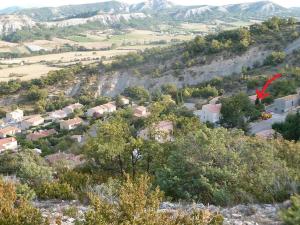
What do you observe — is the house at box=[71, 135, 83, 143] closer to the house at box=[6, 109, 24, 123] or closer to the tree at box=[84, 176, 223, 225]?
the house at box=[6, 109, 24, 123]

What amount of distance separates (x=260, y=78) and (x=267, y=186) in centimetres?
4032

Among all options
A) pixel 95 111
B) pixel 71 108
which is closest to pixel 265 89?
pixel 95 111

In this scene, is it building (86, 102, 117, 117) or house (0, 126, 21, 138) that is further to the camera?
building (86, 102, 117, 117)

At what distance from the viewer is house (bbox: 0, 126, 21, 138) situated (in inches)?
2078

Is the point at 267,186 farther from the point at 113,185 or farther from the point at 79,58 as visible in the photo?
the point at 79,58

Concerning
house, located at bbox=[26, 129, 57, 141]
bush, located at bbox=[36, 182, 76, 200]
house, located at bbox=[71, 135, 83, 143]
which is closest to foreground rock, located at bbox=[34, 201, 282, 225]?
bush, located at bbox=[36, 182, 76, 200]

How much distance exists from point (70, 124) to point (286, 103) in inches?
1051

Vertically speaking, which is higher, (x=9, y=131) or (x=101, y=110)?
(x=101, y=110)

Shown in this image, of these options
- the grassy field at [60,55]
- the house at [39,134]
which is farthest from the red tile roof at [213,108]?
the grassy field at [60,55]

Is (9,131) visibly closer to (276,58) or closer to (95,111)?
(95,111)

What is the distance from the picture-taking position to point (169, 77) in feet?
216

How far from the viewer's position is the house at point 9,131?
52781 millimetres

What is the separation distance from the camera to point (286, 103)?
36.9m

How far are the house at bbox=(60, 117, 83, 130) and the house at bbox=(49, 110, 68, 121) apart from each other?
5.22 m
